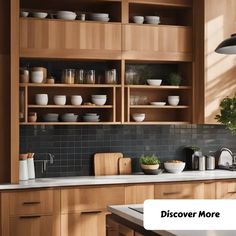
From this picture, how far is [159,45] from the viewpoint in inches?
225

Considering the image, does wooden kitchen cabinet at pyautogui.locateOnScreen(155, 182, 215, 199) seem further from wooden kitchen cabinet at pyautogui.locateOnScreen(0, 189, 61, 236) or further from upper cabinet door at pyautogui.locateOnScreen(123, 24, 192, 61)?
upper cabinet door at pyautogui.locateOnScreen(123, 24, 192, 61)

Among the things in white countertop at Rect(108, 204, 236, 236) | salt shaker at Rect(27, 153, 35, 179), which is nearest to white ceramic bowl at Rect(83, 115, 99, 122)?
salt shaker at Rect(27, 153, 35, 179)

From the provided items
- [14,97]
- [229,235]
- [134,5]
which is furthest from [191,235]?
[134,5]

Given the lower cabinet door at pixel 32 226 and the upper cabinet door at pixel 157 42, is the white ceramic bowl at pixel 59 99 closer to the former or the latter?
the upper cabinet door at pixel 157 42

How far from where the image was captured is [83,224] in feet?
16.8

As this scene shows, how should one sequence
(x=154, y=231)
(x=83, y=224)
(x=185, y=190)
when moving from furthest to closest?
(x=185, y=190)
(x=83, y=224)
(x=154, y=231)

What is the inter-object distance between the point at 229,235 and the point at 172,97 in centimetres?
324

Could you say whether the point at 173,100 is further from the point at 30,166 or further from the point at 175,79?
the point at 30,166

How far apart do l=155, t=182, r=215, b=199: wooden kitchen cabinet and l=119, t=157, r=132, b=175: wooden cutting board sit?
1.72 feet

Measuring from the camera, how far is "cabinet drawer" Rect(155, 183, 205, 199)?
5.37m

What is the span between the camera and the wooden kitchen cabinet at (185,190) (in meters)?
5.38

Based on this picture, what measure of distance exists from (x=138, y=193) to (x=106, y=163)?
0.59 meters

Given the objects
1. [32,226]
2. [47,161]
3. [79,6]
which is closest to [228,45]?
[32,226]

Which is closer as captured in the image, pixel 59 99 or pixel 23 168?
pixel 23 168
